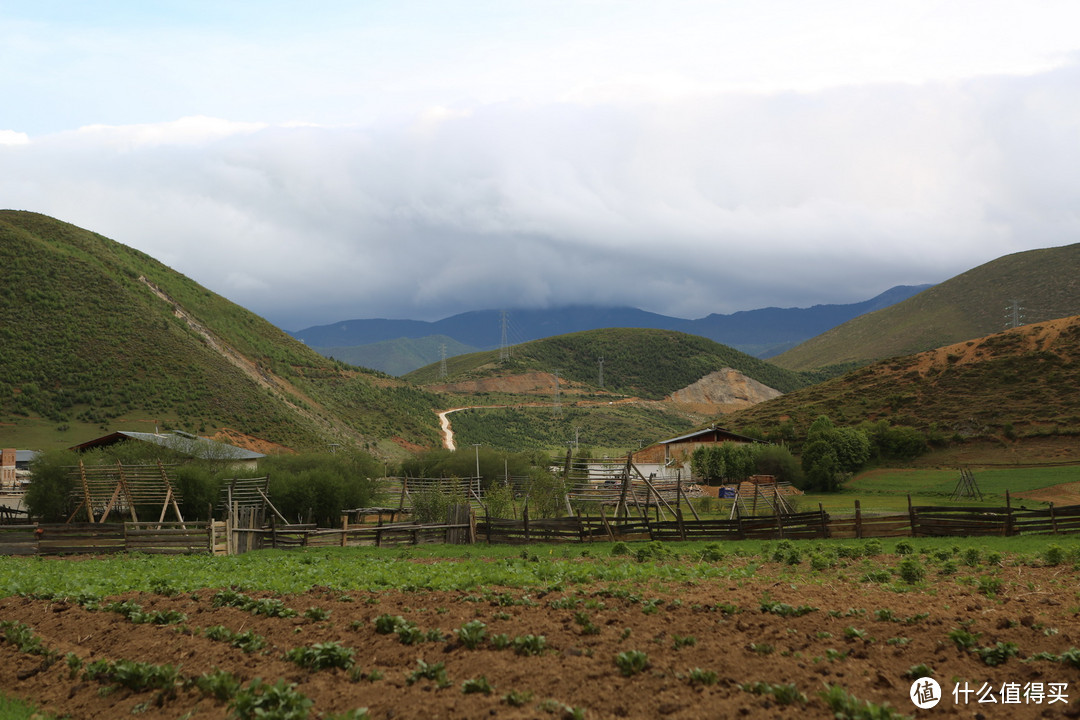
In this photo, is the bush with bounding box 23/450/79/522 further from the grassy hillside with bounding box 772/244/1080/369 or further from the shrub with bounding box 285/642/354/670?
the grassy hillside with bounding box 772/244/1080/369

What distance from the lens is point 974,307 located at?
513 ft

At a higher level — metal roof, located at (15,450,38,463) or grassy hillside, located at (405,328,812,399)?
grassy hillside, located at (405,328,812,399)

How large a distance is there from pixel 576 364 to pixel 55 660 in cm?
14751

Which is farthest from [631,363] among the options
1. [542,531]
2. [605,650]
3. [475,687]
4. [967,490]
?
[475,687]

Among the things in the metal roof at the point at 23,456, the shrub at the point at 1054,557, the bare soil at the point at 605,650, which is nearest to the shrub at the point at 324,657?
the bare soil at the point at 605,650

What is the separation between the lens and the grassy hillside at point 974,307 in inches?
5576

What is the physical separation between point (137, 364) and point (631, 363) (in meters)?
105

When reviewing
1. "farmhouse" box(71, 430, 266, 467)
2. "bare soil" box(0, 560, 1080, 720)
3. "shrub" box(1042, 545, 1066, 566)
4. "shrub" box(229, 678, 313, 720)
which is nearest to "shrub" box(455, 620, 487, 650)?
"bare soil" box(0, 560, 1080, 720)

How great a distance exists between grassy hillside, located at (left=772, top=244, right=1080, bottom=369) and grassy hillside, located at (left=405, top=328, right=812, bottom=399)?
21235 mm

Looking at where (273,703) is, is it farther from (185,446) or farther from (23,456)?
(23,456)

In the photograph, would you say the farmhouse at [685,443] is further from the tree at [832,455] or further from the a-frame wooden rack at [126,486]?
the a-frame wooden rack at [126,486]

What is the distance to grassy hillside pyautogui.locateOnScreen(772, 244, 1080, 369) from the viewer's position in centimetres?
14162

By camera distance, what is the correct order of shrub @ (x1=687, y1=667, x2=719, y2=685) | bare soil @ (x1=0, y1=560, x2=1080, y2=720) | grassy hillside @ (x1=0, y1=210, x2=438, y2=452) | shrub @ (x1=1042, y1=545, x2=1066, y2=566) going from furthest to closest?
grassy hillside @ (x1=0, y1=210, x2=438, y2=452)
shrub @ (x1=1042, y1=545, x2=1066, y2=566)
shrub @ (x1=687, y1=667, x2=719, y2=685)
bare soil @ (x1=0, y1=560, x2=1080, y2=720)

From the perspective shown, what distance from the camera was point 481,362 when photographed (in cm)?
16200
